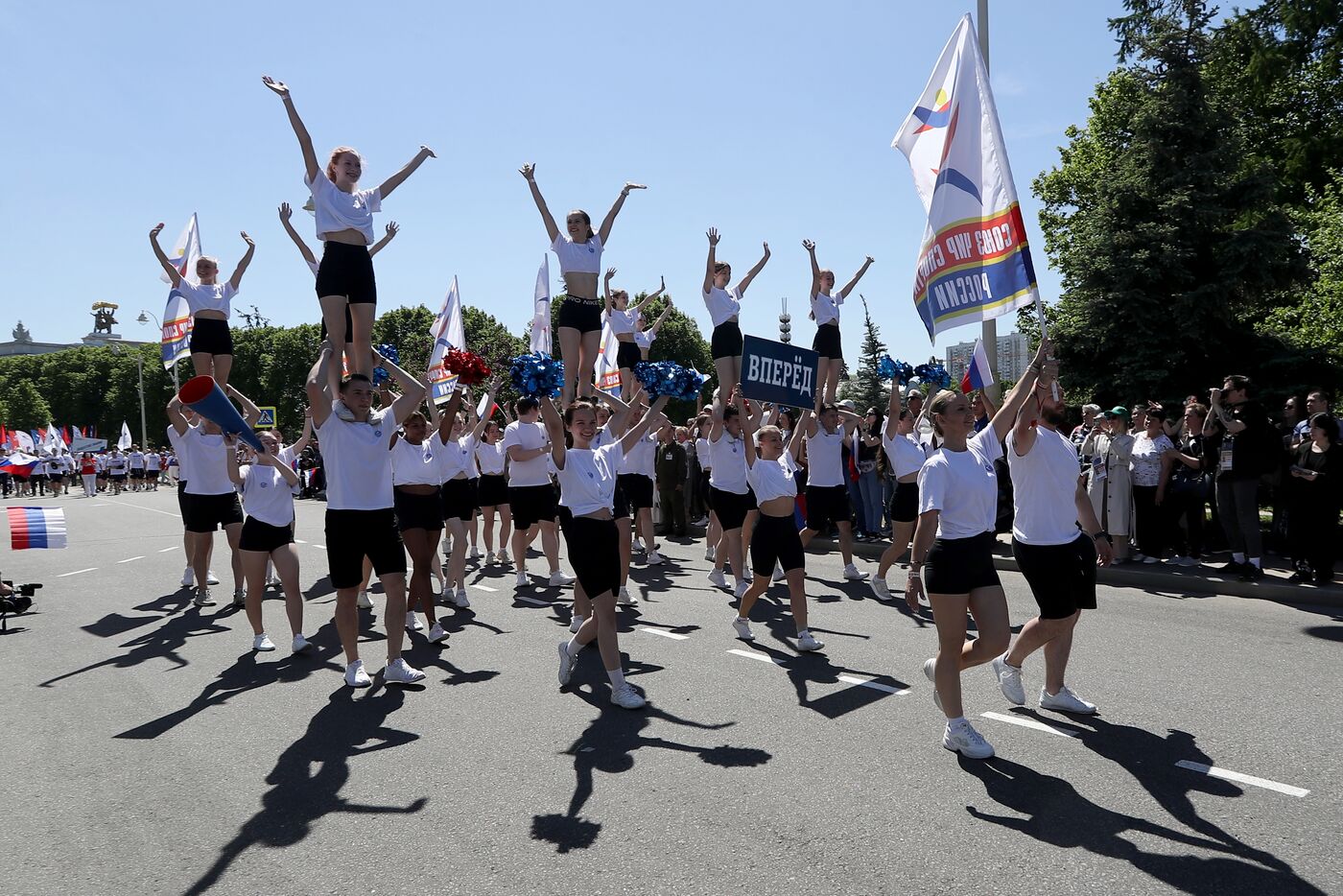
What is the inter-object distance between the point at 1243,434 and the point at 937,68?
541 centimetres

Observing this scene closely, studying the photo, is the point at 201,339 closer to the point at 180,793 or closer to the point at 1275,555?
the point at 180,793

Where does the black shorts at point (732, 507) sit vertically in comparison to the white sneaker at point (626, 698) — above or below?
above

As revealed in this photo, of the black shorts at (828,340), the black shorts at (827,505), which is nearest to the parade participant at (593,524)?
the black shorts at (827,505)

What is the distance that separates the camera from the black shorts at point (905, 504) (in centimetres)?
1006

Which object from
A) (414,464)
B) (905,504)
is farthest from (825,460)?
(414,464)

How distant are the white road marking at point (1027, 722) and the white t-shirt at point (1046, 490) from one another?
104 centimetres

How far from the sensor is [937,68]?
26.6 feet

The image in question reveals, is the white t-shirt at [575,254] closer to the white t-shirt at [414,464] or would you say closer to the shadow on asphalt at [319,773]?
the white t-shirt at [414,464]

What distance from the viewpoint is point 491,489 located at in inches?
495

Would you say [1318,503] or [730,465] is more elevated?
[730,465]

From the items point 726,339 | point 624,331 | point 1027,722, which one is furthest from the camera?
→ point 624,331

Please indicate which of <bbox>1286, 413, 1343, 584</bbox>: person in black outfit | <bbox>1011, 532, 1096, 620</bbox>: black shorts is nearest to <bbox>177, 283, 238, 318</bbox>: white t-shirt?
<bbox>1011, 532, 1096, 620</bbox>: black shorts

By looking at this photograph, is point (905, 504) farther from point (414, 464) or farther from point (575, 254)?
point (414, 464)

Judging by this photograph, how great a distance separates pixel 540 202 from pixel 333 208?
7.33ft
